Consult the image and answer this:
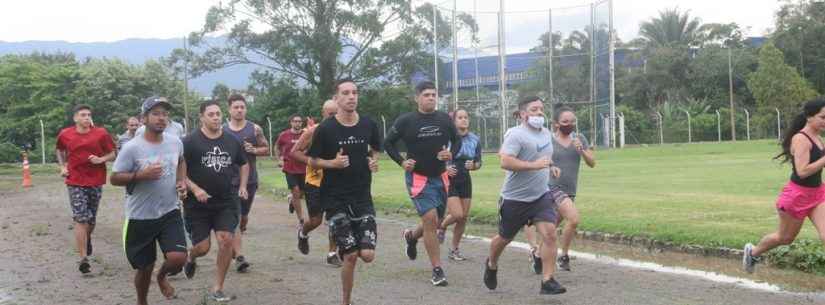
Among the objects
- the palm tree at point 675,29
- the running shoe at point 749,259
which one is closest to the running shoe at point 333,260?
the running shoe at point 749,259

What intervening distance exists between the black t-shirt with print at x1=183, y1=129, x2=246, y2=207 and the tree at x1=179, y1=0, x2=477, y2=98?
4123cm

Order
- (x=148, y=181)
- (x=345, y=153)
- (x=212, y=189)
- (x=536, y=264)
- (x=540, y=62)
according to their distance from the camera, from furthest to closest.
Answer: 1. (x=540, y=62)
2. (x=536, y=264)
3. (x=212, y=189)
4. (x=345, y=153)
5. (x=148, y=181)

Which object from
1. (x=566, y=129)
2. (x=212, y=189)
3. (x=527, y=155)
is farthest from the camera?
(x=566, y=129)

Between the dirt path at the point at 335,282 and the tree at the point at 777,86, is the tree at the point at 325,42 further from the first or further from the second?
the dirt path at the point at 335,282

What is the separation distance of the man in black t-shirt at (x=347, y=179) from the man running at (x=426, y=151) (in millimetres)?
1447

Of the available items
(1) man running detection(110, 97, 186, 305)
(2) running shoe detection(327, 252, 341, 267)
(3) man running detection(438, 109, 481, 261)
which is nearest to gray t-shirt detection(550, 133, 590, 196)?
(3) man running detection(438, 109, 481, 261)

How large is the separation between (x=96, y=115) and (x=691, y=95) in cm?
3965

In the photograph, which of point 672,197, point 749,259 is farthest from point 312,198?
point 672,197

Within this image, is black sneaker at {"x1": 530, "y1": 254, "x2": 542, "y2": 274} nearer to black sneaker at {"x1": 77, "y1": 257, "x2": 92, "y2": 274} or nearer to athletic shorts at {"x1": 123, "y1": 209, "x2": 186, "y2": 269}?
athletic shorts at {"x1": 123, "y1": 209, "x2": 186, "y2": 269}

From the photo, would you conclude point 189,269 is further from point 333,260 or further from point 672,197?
point 672,197

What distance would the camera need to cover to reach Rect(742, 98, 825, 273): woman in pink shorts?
301 inches

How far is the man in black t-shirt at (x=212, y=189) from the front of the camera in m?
8.11

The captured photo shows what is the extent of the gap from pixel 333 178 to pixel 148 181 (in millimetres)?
1491

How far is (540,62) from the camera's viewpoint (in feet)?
144
